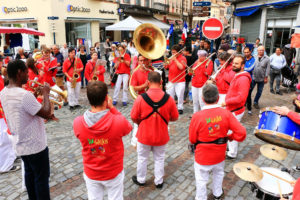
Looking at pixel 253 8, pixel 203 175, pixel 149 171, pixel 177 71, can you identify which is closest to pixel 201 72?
pixel 177 71

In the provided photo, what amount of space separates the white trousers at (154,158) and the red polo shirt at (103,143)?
102 centimetres

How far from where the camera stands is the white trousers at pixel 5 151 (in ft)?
14.6

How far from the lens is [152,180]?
421 centimetres

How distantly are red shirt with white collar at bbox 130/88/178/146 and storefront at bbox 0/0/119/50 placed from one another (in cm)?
1640

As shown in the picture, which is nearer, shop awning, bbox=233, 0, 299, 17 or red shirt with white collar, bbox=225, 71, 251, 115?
red shirt with white collar, bbox=225, 71, 251, 115

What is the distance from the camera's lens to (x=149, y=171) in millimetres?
4469

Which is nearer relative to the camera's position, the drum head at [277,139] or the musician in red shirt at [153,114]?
the drum head at [277,139]

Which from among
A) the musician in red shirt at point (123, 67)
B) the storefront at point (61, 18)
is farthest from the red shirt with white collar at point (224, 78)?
the storefront at point (61, 18)

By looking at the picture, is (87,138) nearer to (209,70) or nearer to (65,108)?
(209,70)

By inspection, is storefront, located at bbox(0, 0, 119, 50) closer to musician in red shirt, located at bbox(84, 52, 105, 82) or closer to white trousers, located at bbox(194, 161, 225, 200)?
musician in red shirt, located at bbox(84, 52, 105, 82)

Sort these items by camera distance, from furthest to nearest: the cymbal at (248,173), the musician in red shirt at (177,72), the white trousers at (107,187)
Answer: the musician in red shirt at (177,72) → the cymbal at (248,173) → the white trousers at (107,187)

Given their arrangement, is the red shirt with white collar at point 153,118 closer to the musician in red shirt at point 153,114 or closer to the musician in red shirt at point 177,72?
the musician in red shirt at point 153,114

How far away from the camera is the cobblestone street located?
387 centimetres

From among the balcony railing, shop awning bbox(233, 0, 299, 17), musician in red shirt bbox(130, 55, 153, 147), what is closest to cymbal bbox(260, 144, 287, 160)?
musician in red shirt bbox(130, 55, 153, 147)
